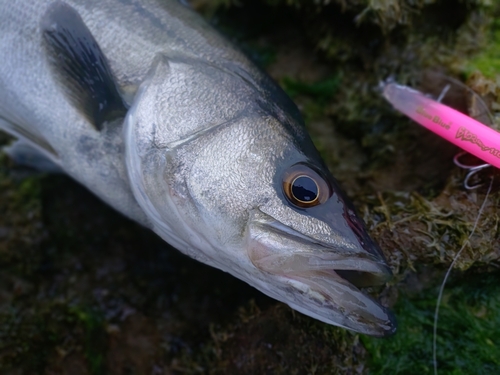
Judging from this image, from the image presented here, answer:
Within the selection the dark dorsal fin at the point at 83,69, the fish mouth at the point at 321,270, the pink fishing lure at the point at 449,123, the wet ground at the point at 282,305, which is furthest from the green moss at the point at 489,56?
the dark dorsal fin at the point at 83,69

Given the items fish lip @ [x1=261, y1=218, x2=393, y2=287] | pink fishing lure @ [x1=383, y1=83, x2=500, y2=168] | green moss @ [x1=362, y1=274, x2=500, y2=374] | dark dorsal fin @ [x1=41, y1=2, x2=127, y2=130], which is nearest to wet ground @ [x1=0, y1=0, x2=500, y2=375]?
green moss @ [x1=362, y1=274, x2=500, y2=374]

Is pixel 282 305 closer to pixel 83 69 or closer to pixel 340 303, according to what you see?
pixel 340 303

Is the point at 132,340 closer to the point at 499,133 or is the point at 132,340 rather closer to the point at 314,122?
the point at 314,122

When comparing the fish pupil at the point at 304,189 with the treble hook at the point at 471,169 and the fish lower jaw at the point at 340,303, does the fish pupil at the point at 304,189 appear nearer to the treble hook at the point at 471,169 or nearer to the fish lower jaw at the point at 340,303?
the fish lower jaw at the point at 340,303

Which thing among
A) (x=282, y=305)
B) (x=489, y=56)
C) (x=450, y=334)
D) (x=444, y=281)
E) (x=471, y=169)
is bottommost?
(x=282, y=305)

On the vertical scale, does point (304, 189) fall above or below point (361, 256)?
above

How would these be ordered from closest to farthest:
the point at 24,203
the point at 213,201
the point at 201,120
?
1. the point at 213,201
2. the point at 201,120
3. the point at 24,203

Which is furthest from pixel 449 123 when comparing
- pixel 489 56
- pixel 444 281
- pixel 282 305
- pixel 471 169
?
pixel 282 305

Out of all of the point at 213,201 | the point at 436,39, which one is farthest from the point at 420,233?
the point at 436,39
